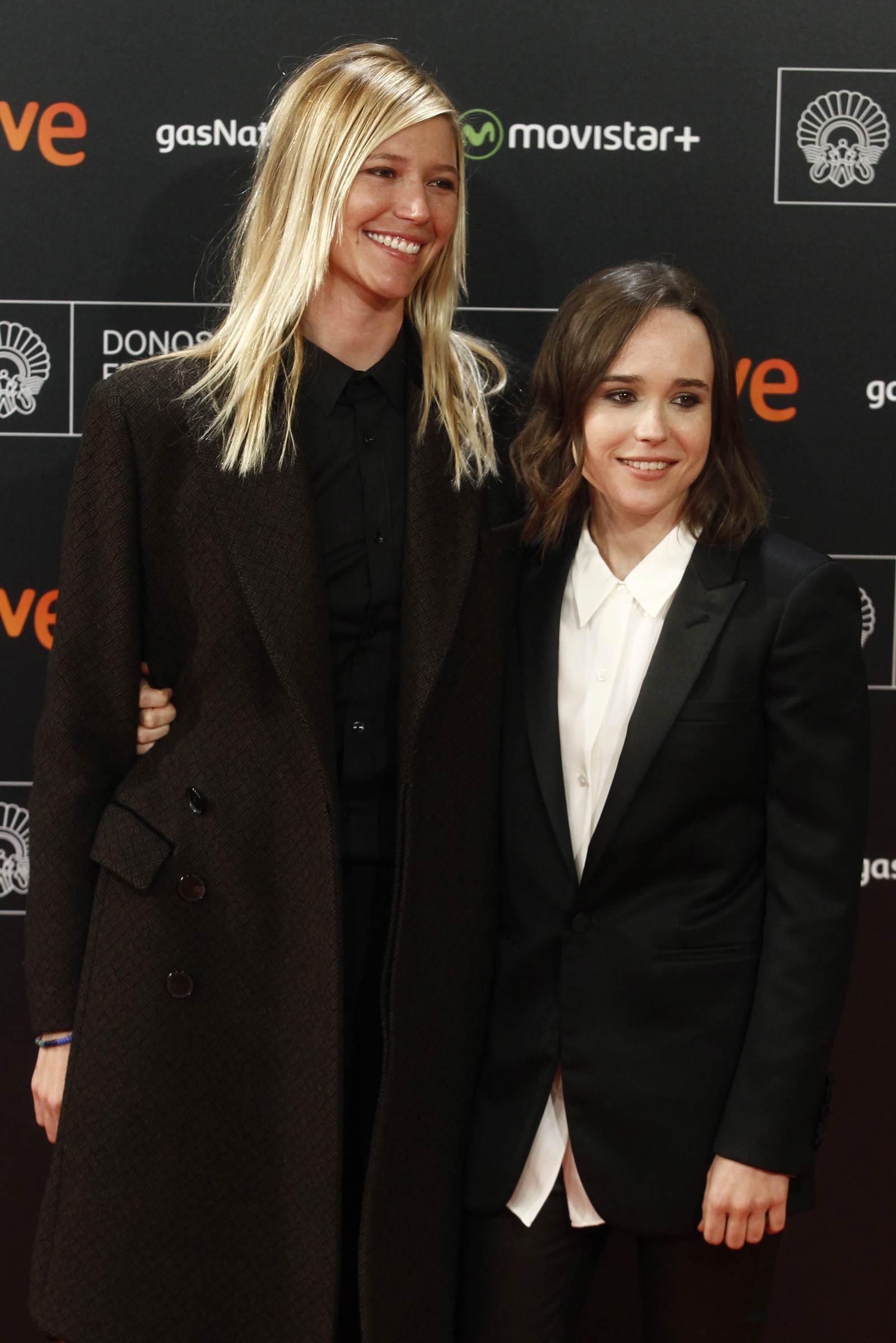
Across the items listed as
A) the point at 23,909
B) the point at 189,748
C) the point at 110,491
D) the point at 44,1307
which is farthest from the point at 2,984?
the point at 110,491

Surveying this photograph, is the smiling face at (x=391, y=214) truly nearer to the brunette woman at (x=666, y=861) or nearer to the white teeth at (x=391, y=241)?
the white teeth at (x=391, y=241)

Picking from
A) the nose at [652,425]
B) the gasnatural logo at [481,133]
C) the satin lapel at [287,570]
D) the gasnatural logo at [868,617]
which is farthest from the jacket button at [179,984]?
the gasnatural logo at [481,133]

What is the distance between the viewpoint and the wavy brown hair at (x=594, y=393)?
182 cm

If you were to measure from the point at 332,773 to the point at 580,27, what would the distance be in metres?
1.44

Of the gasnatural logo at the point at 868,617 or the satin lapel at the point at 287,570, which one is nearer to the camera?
the satin lapel at the point at 287,570

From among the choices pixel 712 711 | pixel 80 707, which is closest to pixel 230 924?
pixel 80 707

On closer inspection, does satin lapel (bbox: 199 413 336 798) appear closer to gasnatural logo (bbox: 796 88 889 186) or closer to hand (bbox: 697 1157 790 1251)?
hand (bbox: 697 1157 790 1251)

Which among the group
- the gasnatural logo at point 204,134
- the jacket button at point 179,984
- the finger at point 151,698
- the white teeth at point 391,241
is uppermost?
the gasnatural logo at point 204,134

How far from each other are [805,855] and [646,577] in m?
0.42

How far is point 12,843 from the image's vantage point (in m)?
2.51

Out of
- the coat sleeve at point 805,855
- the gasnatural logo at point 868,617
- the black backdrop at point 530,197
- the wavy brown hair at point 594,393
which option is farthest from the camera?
the gasnatural logo at point 868,617

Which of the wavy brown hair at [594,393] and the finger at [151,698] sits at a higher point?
the wavy brown hair at [594,393]

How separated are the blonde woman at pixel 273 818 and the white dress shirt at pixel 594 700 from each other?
12 cm

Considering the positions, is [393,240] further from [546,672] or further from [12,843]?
[12,843]
